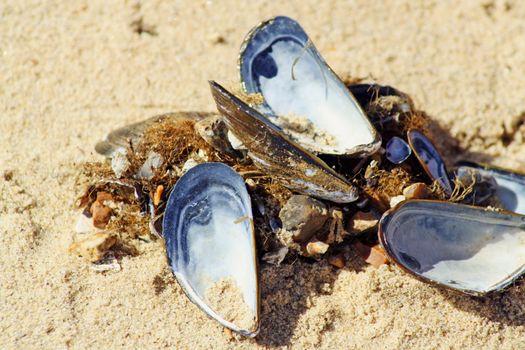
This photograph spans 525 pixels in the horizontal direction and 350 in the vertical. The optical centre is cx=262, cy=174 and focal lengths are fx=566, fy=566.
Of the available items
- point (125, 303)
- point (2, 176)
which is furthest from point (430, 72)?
point (2, 176)

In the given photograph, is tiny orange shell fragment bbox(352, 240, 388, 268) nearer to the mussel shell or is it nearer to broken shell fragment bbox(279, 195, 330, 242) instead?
broken shell fragment bbox(279, 195, 330, 242)

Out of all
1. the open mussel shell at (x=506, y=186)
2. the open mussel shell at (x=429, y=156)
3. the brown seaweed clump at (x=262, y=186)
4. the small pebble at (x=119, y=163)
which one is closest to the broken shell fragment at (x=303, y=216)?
the brown seaweed clump at (x=262, y=186)

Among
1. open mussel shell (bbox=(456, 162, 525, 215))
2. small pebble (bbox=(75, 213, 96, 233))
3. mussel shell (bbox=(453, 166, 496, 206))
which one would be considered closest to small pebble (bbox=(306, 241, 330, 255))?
mussel shell (bbox=(453, 166, 496, 206))

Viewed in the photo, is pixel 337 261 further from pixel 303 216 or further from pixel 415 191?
pixel 415 191

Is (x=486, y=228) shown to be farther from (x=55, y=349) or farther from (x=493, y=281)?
(x=55, y=349)

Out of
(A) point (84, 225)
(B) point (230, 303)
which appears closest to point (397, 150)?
(B) point (230, 303)

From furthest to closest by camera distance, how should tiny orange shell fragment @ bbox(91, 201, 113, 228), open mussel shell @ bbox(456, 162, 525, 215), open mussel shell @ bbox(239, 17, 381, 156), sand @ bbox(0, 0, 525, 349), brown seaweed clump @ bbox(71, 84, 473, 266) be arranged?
open mussel shell @ bbox(456, 162, 525, 215), open mussel shell @ bbox(239, 17, 381, 156), tiny orange shell fragment @ bbox(91, 201, 113, 228), brown seaweed clump @ bbox(71, 84, 473, 266), sand @ bbox(0, 0, 525, 349)
